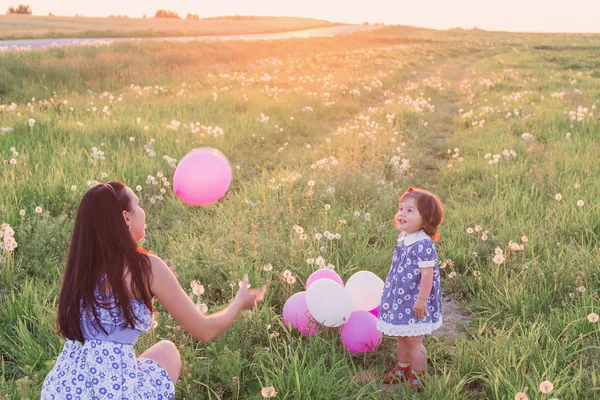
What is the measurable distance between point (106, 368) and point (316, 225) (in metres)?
2.84

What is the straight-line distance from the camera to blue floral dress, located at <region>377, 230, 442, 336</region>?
307 centimetres

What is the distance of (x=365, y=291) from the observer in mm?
3535

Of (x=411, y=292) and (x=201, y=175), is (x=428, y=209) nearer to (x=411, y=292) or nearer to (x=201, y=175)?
(x=411, y=292)

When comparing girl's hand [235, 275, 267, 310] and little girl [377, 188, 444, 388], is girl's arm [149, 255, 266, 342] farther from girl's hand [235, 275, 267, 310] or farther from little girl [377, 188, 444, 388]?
little girl [377, 188, 444, 388]

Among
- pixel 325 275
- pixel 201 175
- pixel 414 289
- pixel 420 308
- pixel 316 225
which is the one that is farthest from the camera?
pixel 316 225

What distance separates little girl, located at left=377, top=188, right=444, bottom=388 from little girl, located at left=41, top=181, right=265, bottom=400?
4.00ft

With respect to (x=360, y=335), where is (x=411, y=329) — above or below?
above

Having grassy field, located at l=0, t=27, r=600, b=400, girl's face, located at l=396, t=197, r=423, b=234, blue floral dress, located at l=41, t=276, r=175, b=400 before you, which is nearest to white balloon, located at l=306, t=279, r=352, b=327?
grassy field, located at l=0, t=27, r=600, b=400

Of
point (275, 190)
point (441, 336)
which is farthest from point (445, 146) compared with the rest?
point (441, 336)

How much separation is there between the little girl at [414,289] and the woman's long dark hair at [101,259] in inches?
60.4

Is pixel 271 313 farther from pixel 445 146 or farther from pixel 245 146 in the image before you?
pixel 445 146

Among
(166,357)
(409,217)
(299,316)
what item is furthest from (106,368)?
(409,217)

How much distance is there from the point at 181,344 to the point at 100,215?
128cm

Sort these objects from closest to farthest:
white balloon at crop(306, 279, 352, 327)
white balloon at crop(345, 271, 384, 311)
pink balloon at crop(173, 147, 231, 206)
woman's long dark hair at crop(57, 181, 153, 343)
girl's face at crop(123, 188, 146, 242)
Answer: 1. woman's long dark hair at crop(57, 181, 153, 343)
2. girl's face at crop(123, 188, 146, 242)
3. white balloon at crop(306, 279, 352, 327)
4. white balloon at crop(345, 271, 384, 311)
5. pink balloon at crop(173, 147, 231, 206)
